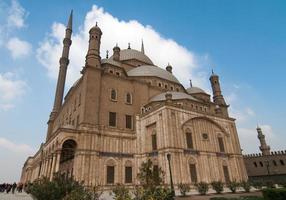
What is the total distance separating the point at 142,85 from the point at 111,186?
42.0 feet

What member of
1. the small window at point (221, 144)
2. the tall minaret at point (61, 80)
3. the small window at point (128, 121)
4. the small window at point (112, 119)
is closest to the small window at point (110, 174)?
the small window at point (112, 119)

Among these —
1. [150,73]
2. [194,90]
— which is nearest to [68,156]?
[150,73]

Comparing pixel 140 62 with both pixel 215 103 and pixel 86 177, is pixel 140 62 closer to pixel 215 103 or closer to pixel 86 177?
pixel 215 103

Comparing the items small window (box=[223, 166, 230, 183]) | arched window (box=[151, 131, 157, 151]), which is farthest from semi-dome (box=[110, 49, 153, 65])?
small window (box=[223, 166, 230, 183])

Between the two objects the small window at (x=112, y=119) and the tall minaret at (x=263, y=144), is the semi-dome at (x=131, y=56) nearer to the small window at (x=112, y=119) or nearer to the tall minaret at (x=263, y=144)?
the small window at (x=112, y=119)

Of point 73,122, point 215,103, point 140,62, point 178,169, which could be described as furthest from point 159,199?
point 140,62

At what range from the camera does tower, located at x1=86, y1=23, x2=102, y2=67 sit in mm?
25109

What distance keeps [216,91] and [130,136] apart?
1761cm

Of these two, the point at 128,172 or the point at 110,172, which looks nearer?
the point at 110,172

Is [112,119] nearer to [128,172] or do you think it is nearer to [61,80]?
[128,172]

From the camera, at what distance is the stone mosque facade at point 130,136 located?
65.9 ft

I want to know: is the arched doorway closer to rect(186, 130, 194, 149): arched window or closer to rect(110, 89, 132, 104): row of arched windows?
rect(110, 89, 132, 104): row of arched windows

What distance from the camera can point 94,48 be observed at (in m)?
26.1

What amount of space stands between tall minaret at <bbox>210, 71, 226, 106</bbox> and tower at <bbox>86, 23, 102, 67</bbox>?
62.8 feet
